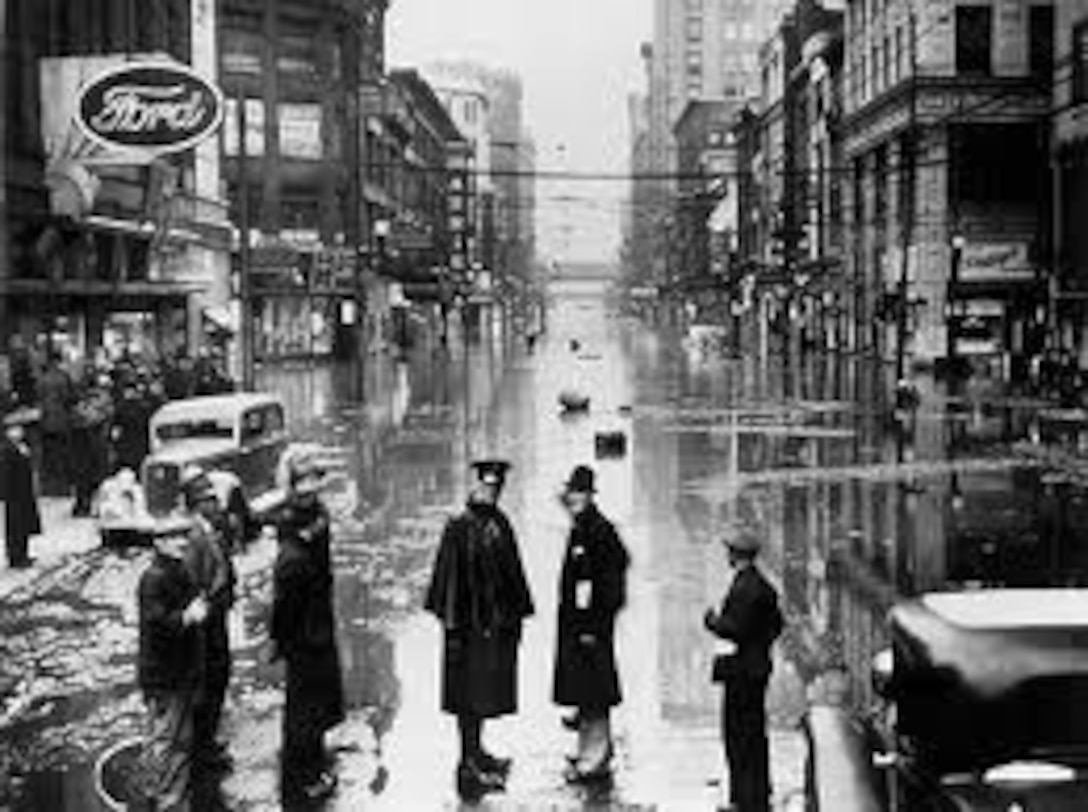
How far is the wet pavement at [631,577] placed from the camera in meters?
11.9

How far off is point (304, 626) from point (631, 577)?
9.17 metres

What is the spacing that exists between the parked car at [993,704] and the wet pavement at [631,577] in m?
3.66

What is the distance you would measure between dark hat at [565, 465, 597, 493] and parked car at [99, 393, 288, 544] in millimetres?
9858

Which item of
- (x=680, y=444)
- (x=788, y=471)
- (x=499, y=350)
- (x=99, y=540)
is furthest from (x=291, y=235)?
(x=99, y=540)

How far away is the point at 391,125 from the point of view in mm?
109250

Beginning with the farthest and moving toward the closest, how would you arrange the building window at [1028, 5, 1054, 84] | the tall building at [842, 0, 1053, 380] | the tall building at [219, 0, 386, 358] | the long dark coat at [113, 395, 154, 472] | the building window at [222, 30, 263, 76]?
the building window at [222, 30, 263, 76], the tall building at [219, 0, 386, 358], the building window at [1028, 5, 1054, 84], the tall building at [842, 0, 1053, 380], the long dark coat at [113, 395, 154, 472]

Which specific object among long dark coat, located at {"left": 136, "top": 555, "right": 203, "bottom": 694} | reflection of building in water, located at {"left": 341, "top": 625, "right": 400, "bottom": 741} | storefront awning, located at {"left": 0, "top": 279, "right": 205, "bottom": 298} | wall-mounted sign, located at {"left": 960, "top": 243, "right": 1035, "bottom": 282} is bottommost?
reflection of building in water, located at {"left": 341, "top": 625, "right": 400, "bottom": 741}

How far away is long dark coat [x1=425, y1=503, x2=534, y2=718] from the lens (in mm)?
11086

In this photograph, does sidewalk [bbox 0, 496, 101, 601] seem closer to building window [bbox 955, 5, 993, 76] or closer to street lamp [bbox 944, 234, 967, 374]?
street lamp [bbox 944, 234, 967, 374]

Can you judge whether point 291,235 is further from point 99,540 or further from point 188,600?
point 188,600

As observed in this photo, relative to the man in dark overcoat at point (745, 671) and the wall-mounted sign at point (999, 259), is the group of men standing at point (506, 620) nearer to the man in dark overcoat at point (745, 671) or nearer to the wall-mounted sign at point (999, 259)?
the man in dark overcoat at point (745, 671)

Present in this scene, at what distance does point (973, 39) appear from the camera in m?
72.2

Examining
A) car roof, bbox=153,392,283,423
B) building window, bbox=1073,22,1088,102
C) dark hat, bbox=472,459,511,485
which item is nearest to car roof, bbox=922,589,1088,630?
dark hat, bbox=472,459,511,485

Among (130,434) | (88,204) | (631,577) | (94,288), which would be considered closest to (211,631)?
(631,577)
